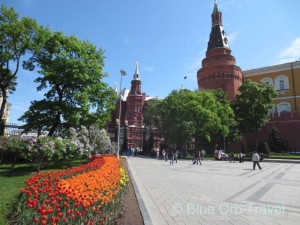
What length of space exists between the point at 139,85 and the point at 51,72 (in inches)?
2039

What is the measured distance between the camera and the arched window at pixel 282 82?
53175mm

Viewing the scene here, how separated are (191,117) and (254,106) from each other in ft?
41.9

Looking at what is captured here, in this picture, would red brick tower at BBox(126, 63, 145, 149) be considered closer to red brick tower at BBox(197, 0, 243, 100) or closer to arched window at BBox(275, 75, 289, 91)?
red brick tower at BBox(197, 0, 243, 100)

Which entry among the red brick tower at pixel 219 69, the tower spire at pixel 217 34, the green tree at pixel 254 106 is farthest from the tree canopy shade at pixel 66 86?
the tower spire at pixel 217 34

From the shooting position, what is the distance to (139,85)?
72062mm

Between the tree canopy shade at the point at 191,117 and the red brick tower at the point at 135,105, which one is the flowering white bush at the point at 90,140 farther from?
the red brick tower at the point at 135,105

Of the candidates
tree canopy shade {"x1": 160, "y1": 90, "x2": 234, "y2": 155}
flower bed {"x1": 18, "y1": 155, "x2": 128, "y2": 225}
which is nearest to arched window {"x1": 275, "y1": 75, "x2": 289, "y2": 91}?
tree canopy shade {"x1": 160, "y1": 90, "x2": 234, "y2": 155}

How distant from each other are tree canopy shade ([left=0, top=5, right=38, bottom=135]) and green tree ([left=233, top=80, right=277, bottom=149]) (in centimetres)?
3460

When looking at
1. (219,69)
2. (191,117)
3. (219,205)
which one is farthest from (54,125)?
(219,69)

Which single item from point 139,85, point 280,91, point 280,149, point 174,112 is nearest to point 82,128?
point 174,112

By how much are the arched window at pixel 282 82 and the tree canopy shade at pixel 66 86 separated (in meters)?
43.5

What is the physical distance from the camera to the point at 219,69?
2046 inches

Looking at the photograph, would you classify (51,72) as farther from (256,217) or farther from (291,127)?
(291,127)

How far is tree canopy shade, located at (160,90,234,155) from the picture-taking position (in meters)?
37.3
